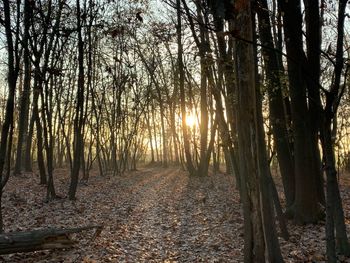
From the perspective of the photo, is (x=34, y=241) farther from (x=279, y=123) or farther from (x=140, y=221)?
(x=279, y=123)

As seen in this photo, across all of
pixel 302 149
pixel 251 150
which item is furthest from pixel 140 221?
pixel 251 150

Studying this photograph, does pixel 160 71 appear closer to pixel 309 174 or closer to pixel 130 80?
pixel 130 80

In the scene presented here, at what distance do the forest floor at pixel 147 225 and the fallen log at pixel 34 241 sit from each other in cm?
19

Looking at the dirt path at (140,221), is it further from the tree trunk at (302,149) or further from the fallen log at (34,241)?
the tree trunk at (302,149)

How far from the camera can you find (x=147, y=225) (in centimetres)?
958

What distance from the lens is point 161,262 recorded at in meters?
6.56

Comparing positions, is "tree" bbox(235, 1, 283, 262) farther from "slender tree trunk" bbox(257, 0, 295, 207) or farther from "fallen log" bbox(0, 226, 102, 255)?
"slender tree trunk" bbox(257, 0, 295, 207)

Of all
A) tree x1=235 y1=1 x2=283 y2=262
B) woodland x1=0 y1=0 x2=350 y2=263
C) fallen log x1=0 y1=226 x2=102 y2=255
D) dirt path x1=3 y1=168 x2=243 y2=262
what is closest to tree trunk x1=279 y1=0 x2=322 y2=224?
woodland x1=0 y1=0 x2=350 y2=263

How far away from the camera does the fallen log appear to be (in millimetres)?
5961

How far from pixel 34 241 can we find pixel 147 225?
12.5ft

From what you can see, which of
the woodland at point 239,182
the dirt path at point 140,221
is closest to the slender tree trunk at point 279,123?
the woodland at point 239,182

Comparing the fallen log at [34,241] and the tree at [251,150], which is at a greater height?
the tree at [251,150]

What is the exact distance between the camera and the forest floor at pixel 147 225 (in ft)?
22.2

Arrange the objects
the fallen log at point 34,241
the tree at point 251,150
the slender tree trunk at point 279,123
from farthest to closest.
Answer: the slender tree trunk at point 279,123
the fallen log at point 34,241
the tree at point 251,150
